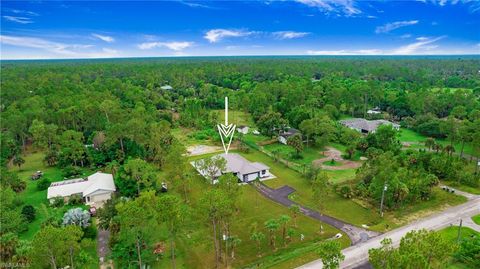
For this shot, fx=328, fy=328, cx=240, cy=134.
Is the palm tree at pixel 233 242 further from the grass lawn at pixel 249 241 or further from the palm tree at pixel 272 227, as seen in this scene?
the palm tree at pixel 272 227

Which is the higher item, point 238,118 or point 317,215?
point 238,118

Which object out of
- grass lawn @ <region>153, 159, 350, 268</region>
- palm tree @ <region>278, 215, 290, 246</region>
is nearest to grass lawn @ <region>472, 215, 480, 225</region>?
grass lawn @ <region>153, 159, 350, 268</region>

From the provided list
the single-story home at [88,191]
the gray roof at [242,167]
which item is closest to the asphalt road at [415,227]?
the gray roof at [242,167]

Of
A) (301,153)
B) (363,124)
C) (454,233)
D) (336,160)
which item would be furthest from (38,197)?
(363,124)

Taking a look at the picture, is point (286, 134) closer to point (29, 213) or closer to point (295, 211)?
point (295, 211)

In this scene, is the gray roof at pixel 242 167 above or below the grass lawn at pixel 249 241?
above
